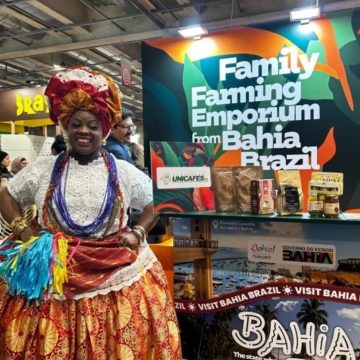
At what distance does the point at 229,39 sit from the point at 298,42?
72 cm

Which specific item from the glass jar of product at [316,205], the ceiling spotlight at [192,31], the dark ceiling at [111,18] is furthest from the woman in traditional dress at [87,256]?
the dark ceiling at [111,18]

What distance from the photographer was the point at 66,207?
155 cm

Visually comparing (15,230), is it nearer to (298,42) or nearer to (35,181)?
(35,181)

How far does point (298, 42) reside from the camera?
418 centimetres

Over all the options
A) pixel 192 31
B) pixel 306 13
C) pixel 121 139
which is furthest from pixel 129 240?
pixel 192 31

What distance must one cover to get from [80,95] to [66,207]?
40 centimetres

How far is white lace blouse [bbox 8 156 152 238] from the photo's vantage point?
1555 millimetres

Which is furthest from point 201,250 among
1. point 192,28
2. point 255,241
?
point 192,28

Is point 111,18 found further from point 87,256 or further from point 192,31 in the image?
point 87,256

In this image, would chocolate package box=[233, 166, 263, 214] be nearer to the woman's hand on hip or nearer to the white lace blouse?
the white lace blouse

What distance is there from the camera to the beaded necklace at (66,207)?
1540 millimetres

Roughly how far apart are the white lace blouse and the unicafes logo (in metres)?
0.34

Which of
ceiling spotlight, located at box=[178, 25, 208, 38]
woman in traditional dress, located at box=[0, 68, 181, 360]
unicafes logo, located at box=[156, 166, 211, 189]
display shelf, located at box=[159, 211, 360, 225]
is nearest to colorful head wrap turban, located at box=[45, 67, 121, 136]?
woman in traditional dress, located at box=[0, 68, 181, 360]

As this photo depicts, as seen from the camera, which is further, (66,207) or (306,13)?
(306,13)
